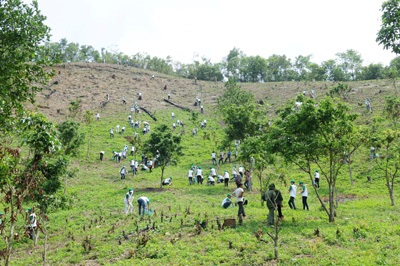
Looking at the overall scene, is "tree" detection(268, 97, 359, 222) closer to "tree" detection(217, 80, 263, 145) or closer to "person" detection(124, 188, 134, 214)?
"person" detection(124, 188, 134, 214)

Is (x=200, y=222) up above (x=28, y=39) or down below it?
below

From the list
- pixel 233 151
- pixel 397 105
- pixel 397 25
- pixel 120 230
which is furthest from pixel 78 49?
pixel 397 25

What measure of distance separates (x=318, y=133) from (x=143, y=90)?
6222cm

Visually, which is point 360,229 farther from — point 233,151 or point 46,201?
point 233,151

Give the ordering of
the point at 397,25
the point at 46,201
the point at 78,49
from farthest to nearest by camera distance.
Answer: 1. the point at 78,49
2. the point at 46,201
3. the point at 397,25

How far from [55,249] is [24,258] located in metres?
1.42

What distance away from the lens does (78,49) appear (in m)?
126

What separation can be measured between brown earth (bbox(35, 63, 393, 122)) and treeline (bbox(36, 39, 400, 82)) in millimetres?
15804

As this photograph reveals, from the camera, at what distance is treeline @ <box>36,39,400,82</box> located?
337ft

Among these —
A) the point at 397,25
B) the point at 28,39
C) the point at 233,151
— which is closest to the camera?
the point at 397,25

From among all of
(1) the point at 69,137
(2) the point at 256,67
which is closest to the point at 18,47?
(1) the point at 69,137

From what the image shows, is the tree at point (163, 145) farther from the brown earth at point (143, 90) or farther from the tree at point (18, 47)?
the brown earth at point (143, 90)

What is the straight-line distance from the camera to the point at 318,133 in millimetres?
17578

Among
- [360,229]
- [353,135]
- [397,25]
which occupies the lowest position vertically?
[360,229]
